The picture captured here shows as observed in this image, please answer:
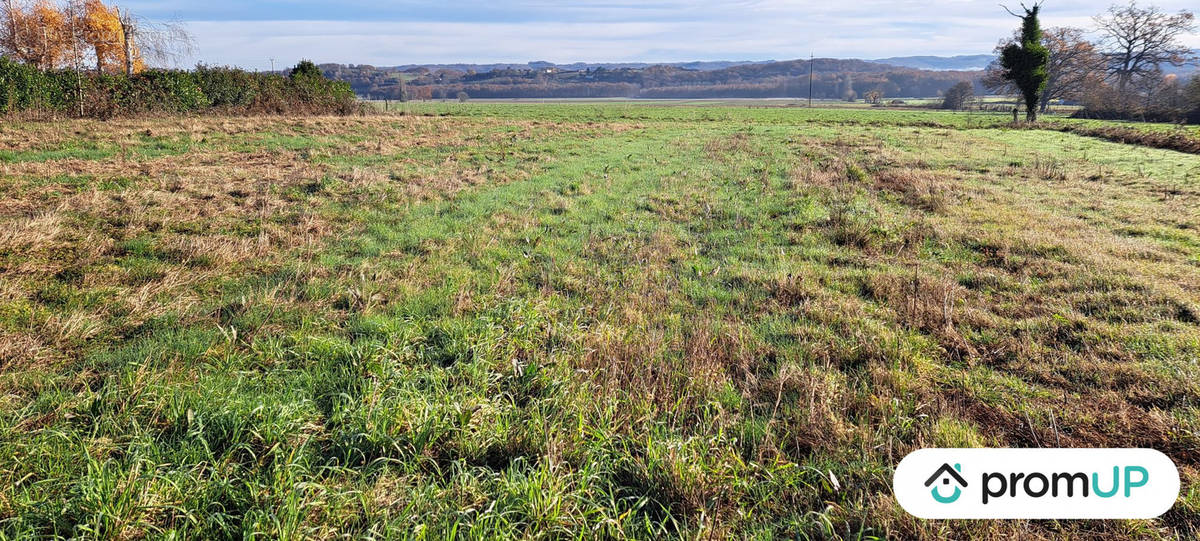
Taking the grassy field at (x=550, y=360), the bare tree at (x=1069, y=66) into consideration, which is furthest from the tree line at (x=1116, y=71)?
the grassy field at (x=550, y=360)

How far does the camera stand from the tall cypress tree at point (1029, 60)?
43.5 m

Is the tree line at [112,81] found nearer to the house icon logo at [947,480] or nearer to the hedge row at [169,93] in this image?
the hedge row at [169,93]

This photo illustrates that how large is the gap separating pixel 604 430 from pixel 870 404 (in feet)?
6.54

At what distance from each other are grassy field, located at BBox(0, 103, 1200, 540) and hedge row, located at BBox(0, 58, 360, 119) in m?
18.8

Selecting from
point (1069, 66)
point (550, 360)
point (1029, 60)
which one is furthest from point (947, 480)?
point (1069, 66)

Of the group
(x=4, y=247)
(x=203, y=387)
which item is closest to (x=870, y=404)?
(x=203, y=387)

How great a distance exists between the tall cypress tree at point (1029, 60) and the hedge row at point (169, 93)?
54.5 meters

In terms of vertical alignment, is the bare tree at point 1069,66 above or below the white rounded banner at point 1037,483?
above

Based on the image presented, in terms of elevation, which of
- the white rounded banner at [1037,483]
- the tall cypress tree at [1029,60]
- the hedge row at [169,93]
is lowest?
the white rounded banner at [1037,483]

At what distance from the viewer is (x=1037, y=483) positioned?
3098 millimetres

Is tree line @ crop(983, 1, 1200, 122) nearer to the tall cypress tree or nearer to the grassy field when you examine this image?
the tall cypress tree

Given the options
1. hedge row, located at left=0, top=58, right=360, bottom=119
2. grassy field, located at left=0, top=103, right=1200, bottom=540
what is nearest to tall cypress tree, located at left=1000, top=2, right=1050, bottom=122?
grassy field, located at left=0, top=103, right=1200, bottom=540

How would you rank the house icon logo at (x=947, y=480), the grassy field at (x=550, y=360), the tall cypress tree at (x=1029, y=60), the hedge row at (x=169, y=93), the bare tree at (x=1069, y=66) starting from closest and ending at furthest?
the grassy field at (x=550, y=360) < the house icon logo at (x=947, y=480) < the hedge row at (x=169, y=93) < the tall cypress tree at (x=1029, y=60) < the bare tree at (x=1069, y=66)

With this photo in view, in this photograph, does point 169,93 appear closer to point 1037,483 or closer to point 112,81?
point 112,81
